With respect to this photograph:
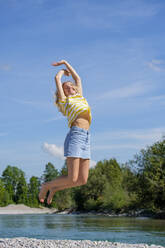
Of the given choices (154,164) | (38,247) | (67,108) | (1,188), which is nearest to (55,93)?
(67,108)

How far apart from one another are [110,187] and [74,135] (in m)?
53.6

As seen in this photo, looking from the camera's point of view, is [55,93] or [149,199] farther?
[149,199]

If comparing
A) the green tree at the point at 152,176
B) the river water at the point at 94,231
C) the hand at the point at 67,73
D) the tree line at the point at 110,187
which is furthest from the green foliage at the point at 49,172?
the hand at the point at 67,73

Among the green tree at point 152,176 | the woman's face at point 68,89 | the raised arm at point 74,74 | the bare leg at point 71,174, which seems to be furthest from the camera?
the green tree at point 152,176

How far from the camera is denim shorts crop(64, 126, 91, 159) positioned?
7.05m

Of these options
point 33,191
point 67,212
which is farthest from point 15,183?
point 67,212

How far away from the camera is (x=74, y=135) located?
282 inches

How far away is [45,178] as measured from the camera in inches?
3403

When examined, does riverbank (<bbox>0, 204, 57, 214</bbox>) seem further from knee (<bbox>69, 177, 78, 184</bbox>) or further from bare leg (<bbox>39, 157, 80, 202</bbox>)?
knee (<bbox>69, 177, 78, 184</bbox>)

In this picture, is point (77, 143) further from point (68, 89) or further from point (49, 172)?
point (49, 172)

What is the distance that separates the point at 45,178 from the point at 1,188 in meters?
12.2

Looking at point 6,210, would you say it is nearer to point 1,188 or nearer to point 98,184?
point 1,188

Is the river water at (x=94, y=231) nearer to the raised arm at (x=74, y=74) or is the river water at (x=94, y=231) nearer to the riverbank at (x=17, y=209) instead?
the raised arm at (x=74, y=74)

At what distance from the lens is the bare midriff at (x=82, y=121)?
729 cm
